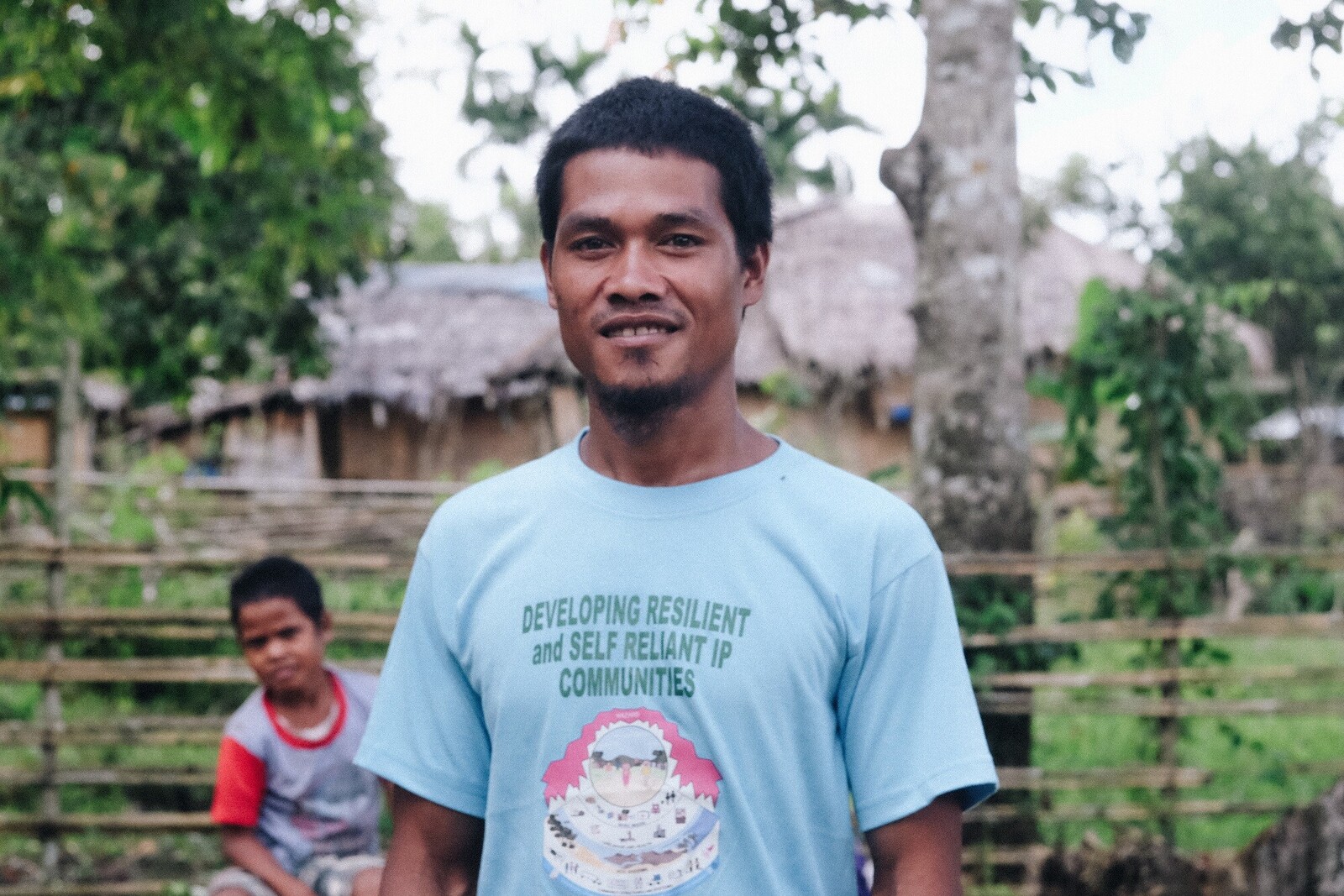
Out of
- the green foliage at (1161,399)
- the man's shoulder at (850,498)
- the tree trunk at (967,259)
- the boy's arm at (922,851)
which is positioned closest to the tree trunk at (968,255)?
the tree trunk at (967,259)

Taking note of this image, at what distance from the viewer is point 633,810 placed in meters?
1.41

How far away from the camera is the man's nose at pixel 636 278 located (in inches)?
58.1

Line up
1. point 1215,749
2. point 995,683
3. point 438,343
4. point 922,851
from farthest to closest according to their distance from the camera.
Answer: point 438,343
point 1215,749
point 995,683
point 922,851

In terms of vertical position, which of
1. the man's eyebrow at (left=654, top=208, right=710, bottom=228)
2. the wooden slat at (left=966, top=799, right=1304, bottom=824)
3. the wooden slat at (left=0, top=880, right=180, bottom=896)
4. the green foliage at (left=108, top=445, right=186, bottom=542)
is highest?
the green foliage at (left=108, top=445, right=186, bottom=542)

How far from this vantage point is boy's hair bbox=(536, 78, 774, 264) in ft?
5.01

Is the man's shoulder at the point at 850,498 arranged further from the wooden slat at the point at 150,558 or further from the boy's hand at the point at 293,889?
the wooden slat at the point at 150,558

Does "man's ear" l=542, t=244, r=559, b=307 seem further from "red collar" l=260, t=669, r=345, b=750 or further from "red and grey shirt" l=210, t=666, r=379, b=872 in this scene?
"red collar" l=260, t=669, r=345, b=750

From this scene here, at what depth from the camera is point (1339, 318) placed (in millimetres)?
18922

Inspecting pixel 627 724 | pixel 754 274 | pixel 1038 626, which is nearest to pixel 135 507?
pixel 1038 626

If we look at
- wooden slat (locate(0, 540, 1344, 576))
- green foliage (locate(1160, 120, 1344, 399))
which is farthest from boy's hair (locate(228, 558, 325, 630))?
green foliage (locate(1160, 120, 1344, 399))

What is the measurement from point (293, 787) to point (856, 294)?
45.1ft

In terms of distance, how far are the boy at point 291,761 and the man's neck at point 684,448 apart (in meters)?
2.13

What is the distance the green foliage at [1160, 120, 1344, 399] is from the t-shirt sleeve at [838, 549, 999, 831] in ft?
59.1

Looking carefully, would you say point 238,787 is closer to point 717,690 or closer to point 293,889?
point 293,889
